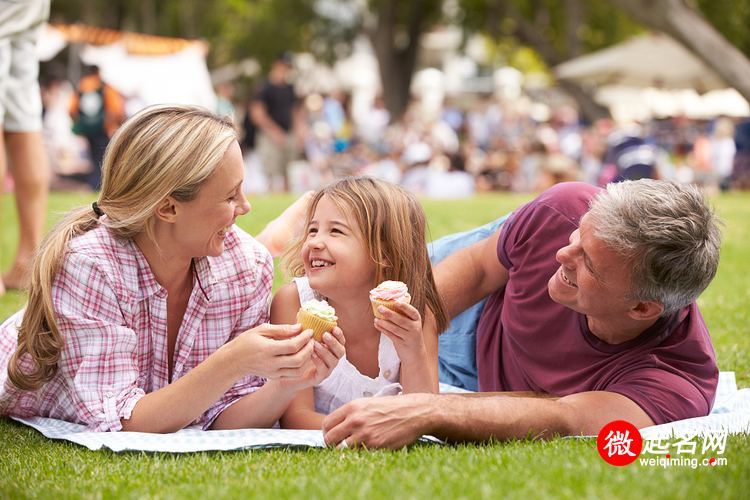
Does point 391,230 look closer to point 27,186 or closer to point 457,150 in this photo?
point 27,186

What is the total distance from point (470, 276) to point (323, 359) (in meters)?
1.22

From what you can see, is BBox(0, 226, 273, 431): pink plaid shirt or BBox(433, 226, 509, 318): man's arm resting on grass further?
BBox(433, 226, 509, 318): man's arm resting on grass

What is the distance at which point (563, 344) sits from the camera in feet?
10.4

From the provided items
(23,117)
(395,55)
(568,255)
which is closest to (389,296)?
(568,255)

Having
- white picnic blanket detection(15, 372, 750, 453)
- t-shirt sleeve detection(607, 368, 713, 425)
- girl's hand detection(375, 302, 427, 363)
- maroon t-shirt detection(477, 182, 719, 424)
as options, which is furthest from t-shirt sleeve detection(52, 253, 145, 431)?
t-shirt sleeve detection(607, 368, 713, 425)

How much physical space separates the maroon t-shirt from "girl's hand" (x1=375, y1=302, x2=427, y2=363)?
24.4 inches

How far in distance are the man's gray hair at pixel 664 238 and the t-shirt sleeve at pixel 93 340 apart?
198 centimetres

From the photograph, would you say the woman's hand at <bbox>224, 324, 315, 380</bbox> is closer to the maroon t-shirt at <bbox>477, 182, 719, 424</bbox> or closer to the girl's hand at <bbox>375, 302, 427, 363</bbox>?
the girl's hand at <bbox>375, 302, 427, 363</bbox>

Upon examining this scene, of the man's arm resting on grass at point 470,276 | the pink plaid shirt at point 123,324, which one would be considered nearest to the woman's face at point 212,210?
the pink plaid shirt at point 123,324

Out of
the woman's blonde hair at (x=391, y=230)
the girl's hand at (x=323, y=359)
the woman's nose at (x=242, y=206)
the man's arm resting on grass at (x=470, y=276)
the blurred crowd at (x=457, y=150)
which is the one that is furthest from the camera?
the blurred crowd at (x=457, y=150)

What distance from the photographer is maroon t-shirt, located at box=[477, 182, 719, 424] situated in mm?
2846

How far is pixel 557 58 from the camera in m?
24.3

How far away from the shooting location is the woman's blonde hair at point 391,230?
3.21 m

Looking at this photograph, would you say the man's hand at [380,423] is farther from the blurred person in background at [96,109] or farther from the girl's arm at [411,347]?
the blurred person in background at [96,109]
